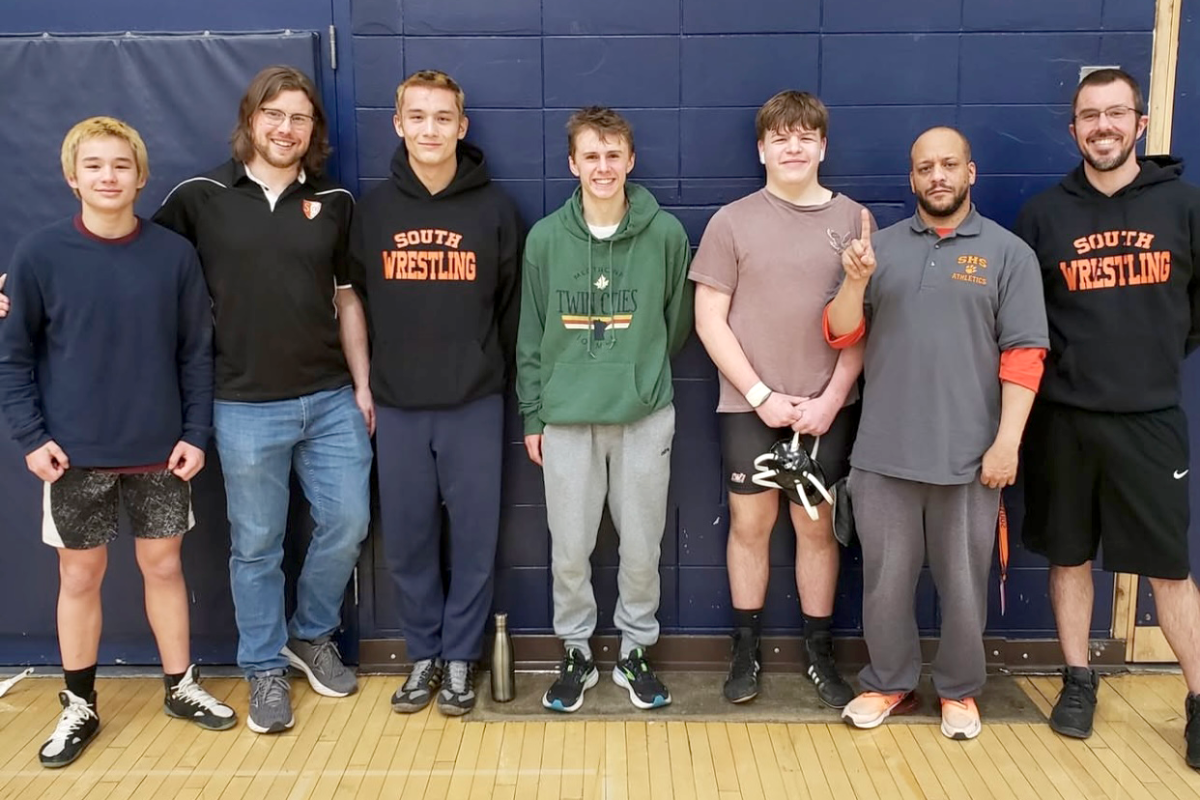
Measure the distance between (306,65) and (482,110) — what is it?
540 millimetres

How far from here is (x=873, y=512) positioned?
2.88m

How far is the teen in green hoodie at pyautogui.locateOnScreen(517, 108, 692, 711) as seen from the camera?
2945 millimetres

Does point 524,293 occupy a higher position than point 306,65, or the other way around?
point 306,65

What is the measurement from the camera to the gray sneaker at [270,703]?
116 inches

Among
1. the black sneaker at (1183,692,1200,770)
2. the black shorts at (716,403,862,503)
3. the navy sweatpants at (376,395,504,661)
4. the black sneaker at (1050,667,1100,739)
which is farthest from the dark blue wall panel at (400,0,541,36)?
the black sneaker at (1183,692,1200,770)

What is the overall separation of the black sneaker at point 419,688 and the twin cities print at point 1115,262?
216 cm

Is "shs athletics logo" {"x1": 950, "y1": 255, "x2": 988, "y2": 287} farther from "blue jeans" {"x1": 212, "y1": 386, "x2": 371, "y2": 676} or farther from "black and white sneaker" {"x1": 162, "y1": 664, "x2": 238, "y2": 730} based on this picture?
"black and white sneaker" {"x1": 162, "y1": 664, "x2": 238, "y2": 730}

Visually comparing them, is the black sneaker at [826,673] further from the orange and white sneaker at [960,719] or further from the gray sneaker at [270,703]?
the gray sneaker at [270,703]

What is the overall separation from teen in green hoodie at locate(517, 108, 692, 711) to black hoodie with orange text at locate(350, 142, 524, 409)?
5.3 inches

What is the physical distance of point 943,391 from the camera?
2.76 m

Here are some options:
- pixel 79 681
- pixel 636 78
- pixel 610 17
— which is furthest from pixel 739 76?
pixel 79 681

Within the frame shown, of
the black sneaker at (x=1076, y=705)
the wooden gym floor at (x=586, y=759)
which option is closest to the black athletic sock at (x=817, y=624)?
the wooden gym floor at (x=586, y=759)

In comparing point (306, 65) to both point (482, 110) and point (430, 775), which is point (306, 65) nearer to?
point (482, 110)

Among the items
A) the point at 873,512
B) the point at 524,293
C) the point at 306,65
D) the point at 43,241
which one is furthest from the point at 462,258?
the point at 873,512
